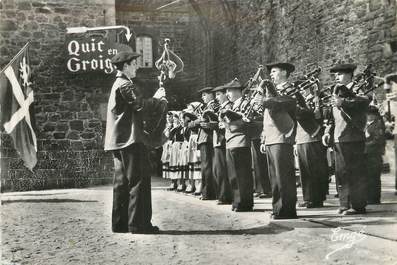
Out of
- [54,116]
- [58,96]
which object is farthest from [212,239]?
[58,96]

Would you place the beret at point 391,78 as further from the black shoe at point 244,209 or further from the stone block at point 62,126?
the stone block at point 62,126

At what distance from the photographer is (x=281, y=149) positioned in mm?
6629

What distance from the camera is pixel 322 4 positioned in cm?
1430

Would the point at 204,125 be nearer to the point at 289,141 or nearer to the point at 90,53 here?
the point at 289,141

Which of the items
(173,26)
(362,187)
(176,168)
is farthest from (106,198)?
(173,26)

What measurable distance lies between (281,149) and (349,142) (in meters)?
0.88

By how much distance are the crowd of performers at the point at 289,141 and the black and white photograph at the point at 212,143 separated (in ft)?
0.07

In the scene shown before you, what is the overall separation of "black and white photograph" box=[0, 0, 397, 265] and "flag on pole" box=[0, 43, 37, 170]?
0.07 feet

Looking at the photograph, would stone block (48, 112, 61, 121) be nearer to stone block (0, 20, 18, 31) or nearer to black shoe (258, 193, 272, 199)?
stone block (0, 20, 18, 31)

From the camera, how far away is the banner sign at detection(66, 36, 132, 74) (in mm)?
15451

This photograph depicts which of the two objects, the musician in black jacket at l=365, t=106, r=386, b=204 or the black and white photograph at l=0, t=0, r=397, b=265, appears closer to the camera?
the black and white photograph at l=0, t=0, r=397, b=265

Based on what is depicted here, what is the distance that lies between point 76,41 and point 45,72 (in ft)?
4.16

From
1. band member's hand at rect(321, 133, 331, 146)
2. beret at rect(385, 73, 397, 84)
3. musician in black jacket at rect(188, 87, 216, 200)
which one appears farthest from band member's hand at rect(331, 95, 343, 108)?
musician in black jacket at rect(188, 87, 216, 200)

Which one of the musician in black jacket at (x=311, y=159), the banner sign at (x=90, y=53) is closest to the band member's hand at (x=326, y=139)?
the musician in black jacket at (x=311, y=159)
